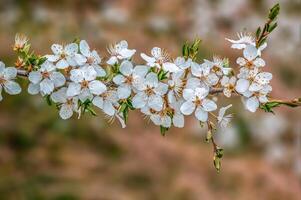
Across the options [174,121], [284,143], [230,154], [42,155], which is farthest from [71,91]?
[284,143]

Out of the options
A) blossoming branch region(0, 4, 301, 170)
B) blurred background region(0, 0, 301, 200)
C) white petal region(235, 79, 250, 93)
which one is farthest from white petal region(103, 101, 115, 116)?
blurred background region(0, 0, 301, 200)

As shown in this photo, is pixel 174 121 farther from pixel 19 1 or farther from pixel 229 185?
pixel 19 1

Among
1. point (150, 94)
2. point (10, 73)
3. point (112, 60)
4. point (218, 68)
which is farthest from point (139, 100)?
point (10, 73)

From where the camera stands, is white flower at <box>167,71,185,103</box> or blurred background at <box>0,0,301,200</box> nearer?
white flower at <box>167,71,185,103</box>

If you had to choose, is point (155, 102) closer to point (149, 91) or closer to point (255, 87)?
point (149, 91)

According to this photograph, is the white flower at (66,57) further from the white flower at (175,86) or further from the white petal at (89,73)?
the white flower at (175,86)

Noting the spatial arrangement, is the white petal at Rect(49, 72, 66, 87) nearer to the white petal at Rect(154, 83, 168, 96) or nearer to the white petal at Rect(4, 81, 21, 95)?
the white petal at Rect(4, 81, 21, 95)

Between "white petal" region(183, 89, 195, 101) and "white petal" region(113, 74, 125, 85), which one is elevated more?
"white petal" region(113, 74, 125, 85)
